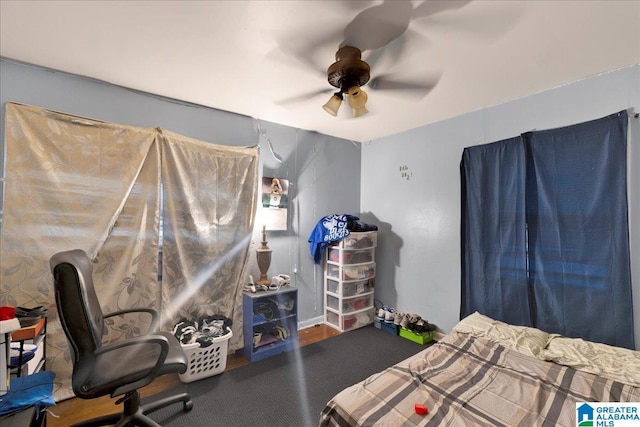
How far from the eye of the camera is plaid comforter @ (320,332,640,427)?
1.32m

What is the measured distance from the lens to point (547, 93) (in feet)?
7.72

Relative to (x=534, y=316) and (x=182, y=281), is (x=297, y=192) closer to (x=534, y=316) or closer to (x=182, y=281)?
(x=182, y=281)

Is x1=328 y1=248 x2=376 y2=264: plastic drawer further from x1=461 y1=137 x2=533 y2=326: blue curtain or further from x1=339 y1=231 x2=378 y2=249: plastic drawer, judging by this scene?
x1=461 y1=137 x2=533 y2=326: blue curtain

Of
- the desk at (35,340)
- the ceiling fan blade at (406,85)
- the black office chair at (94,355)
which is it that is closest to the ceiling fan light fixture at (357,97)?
the ceiling fan blade at (406,85)

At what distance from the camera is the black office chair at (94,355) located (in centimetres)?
130

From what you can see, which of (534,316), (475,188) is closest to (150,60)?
(475,188)

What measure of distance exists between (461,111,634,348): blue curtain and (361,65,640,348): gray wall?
94 mm

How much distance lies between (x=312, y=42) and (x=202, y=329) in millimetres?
2420

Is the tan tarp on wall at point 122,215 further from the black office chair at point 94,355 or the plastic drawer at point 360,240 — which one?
the plastic drawer at point 360,240

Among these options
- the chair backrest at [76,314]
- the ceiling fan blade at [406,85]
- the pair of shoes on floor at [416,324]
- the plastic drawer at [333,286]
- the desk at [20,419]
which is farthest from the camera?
the plastic drawer at [333,286]

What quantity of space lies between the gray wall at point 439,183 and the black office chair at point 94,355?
2.58 m

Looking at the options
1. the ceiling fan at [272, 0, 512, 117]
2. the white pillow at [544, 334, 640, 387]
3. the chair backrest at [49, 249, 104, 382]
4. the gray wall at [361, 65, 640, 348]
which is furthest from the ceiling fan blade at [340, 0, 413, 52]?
the white pillow at [544, 334, 640, 387]

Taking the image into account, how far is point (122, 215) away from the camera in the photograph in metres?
2.25

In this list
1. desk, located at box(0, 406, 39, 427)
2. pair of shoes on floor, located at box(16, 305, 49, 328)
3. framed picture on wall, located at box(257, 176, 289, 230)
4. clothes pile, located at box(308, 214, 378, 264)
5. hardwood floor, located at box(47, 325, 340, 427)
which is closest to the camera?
desk, located at box(0, 406, 39, 427)
